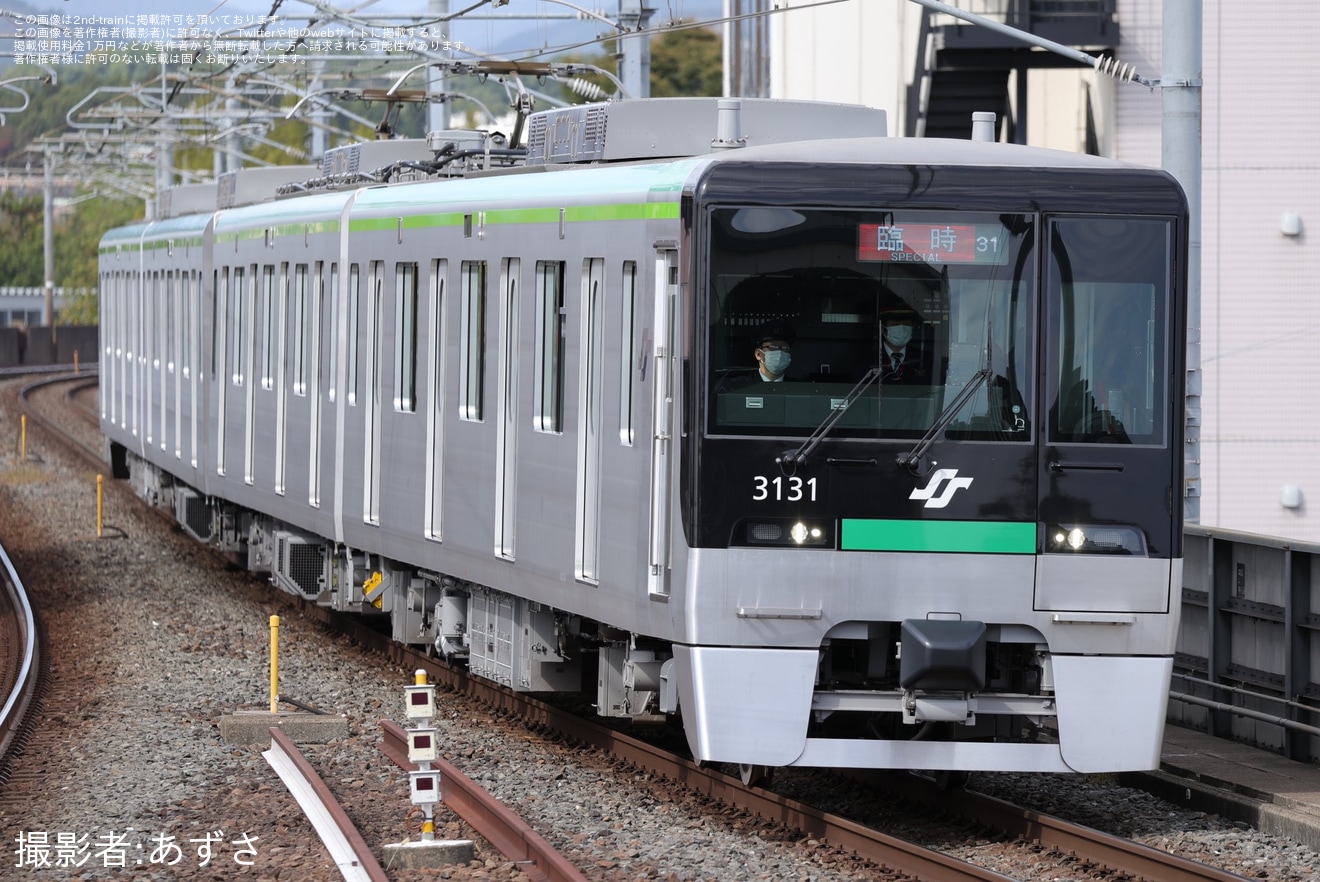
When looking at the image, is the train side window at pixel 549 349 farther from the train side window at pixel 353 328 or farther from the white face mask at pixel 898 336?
the train side window at pixel 353 328

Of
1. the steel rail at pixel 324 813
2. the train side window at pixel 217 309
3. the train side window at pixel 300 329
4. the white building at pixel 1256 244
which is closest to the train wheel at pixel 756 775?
the steel rail at pixel 324 813

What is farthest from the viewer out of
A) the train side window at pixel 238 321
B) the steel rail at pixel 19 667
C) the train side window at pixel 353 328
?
the train side window at pixel 238 321

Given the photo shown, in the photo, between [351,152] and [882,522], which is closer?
[882,522]

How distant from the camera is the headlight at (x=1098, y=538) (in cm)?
968

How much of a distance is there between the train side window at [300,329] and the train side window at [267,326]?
87 centimetres

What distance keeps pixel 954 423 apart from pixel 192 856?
3894 millimetres

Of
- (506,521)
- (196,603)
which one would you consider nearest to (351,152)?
(196,603)

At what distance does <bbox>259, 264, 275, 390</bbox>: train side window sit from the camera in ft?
60.3

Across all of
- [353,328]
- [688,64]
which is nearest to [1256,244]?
[353,328]

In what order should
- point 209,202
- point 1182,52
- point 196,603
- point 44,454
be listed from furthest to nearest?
point 44,454, point 209,202, point 196,603, point 1182,52

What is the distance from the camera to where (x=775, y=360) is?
31.6 feet

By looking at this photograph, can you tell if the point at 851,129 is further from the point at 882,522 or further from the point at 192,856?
the point at 192,856

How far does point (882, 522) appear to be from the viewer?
9.62m

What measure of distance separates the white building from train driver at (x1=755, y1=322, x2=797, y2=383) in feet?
44.9
